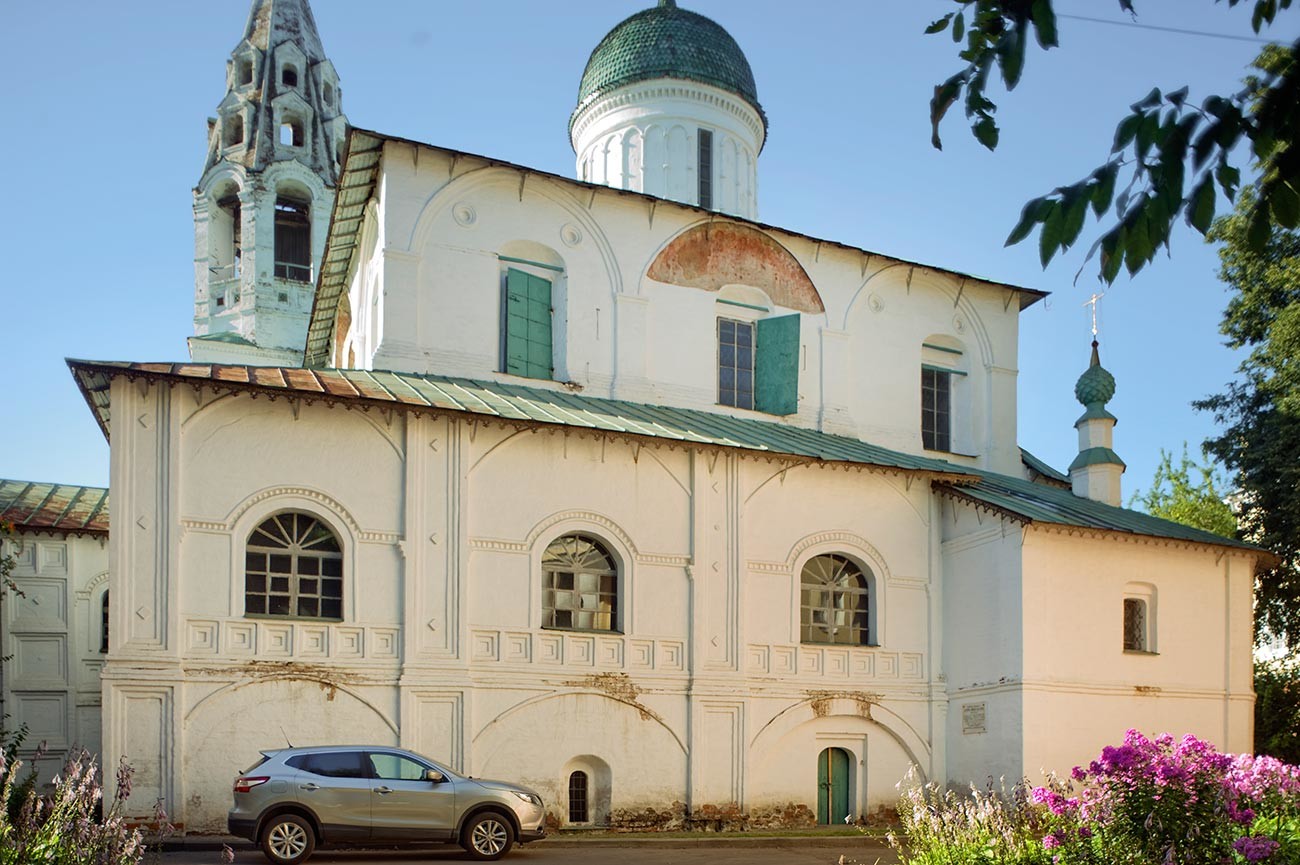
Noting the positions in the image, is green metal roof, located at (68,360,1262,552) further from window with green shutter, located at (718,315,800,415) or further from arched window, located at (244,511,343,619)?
arched window, located at (244,511,343,619)

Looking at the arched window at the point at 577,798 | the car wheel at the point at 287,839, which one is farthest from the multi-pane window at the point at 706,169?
the car wheel at the point at 287,839

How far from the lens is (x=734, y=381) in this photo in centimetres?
2175

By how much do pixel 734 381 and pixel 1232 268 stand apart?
10.6 m

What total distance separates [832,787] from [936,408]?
7532 millimetres

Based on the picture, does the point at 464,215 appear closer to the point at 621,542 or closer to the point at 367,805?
the point at 621,542

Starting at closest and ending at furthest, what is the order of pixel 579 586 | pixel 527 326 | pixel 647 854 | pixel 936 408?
pixel 647 854 < pixel 579 586 < pixel 527 326 < pixel 936 408

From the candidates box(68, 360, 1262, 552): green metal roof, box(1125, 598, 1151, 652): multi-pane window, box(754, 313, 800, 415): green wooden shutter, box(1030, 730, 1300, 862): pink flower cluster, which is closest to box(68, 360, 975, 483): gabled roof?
box(68, 360, 1262, 552): green metal roof

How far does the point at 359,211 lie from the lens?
21.0 meters

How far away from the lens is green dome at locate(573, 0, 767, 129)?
26.2 metres

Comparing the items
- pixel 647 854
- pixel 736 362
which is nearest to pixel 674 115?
pixel 736 362

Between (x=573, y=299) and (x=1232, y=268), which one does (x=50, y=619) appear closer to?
(x=573, y=299)

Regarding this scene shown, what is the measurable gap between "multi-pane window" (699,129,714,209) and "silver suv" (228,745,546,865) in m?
14.8

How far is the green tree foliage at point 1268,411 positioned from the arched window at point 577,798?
1375 centimetres

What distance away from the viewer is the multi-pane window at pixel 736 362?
71.1 ft
